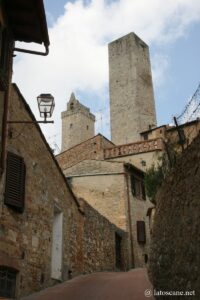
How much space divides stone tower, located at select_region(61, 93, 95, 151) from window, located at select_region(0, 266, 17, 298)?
156 feet

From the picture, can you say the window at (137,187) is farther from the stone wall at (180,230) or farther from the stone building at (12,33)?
the stone wall at (180,230)

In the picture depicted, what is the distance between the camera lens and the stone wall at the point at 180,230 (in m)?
6.35

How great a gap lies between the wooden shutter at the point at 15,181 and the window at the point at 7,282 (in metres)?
1.44

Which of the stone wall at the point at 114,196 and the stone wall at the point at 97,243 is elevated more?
the stone wall at the point at 114,196

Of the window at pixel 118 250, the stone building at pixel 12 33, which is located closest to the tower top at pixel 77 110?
the window at pixel 118 250

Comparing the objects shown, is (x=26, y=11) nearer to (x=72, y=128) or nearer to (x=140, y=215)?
(x=140, y=215)

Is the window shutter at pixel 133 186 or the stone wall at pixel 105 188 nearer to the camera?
the stone wall at pixel 105 188

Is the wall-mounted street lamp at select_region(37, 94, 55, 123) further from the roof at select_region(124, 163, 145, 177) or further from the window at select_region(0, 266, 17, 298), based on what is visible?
the roof at select_region(124, 163, 145, 177)

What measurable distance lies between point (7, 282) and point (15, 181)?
91.0 inches

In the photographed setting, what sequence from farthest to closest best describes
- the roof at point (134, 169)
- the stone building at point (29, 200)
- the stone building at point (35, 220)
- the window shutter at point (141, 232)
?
the roof at point (134, 169), the window shutter at point (141, 232), the stone building at point (35, 220), the stone building at point (29, 200)

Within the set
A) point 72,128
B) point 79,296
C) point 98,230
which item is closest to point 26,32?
point 79,296

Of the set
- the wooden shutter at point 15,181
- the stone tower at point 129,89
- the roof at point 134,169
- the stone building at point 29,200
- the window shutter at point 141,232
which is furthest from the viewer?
the stone tower at point 129,89

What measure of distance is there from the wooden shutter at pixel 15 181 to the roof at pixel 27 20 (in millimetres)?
2754

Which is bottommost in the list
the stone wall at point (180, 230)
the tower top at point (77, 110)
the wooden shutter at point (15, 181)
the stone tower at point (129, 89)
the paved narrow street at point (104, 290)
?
the paved narrow street at point (104, 290)
